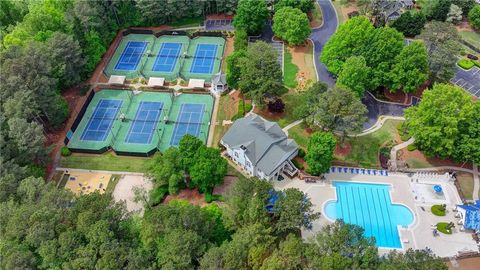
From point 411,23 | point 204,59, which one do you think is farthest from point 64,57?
point 411,23

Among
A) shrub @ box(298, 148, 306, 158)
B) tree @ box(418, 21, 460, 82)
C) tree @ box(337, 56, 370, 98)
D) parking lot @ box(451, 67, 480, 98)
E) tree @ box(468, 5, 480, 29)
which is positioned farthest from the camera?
tree @ box(468, 5, 480, 29)

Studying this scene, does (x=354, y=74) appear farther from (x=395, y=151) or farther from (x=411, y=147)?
(x=411, y=147)

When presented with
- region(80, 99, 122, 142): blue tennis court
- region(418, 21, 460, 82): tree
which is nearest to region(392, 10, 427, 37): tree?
region(418, 21, 460, 82): tree

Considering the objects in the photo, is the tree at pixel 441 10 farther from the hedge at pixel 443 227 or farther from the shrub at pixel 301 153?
the hedge at pixel 443 227

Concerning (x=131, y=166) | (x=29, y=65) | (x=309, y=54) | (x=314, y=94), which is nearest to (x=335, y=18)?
(x=309, y=54)

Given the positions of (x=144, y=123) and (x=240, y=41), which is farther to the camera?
(x=240, y=41)

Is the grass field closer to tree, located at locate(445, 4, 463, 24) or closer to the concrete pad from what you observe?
tree, located at locate(445, 4, 463, 24)
